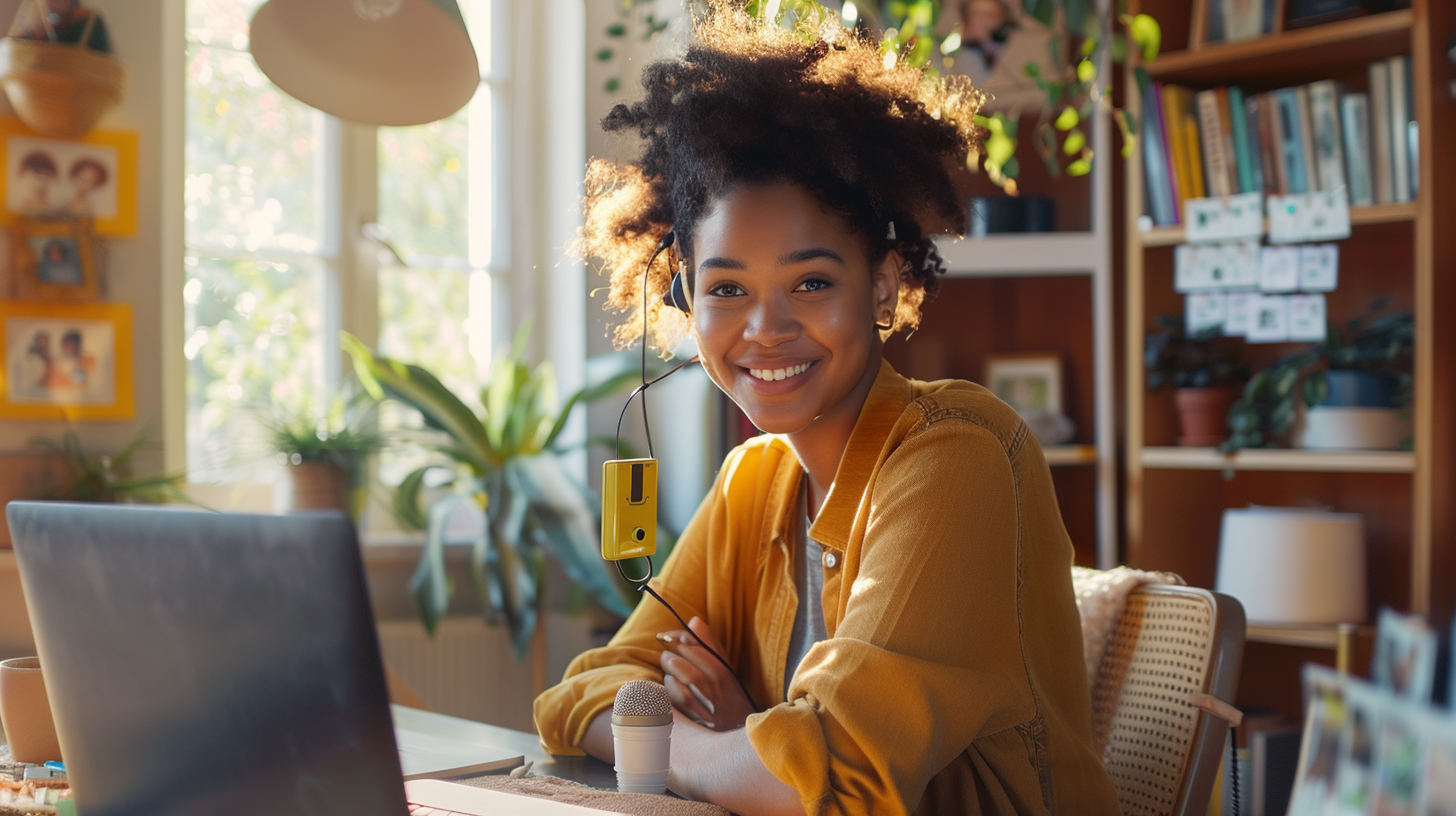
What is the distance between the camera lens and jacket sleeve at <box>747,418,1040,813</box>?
90 cm

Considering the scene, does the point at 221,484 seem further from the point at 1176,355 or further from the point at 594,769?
the point at 1176,355

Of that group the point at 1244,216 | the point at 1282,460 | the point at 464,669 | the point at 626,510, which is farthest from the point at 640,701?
the point at 464,669

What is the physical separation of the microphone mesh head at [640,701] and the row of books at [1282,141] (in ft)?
6.42

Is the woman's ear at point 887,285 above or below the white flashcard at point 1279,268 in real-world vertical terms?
below

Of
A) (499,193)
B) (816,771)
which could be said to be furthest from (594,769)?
(499,193)

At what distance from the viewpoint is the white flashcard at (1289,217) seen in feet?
8.02

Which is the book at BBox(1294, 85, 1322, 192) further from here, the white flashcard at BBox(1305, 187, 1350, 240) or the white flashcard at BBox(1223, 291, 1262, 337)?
the white flashcard at BBox(1223, 291, 1262, 337)

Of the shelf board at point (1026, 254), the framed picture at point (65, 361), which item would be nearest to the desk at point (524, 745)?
the framed picture at point (65, 361)

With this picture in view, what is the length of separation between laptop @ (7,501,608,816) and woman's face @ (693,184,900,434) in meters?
0.72

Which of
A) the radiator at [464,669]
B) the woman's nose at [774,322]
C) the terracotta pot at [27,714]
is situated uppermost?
the woman's nose at [774,322]

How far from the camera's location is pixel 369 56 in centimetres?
129

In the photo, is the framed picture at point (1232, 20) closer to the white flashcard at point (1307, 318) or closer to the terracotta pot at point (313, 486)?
the white flashcard at point (1307, 318)

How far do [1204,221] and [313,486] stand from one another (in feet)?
6.72

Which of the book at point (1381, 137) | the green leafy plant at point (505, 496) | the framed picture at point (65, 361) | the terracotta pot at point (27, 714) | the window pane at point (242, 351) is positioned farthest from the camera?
the window pane at point (242, 351)
